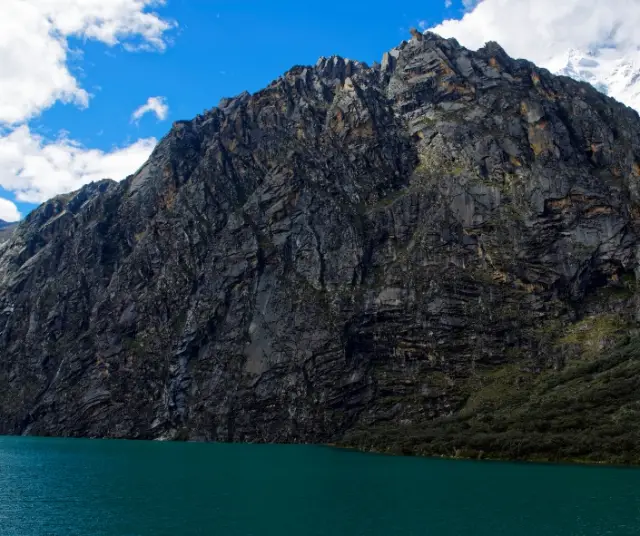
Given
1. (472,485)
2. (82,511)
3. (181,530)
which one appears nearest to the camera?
(181,530)

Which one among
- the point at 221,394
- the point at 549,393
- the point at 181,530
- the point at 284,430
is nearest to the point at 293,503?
the point at 181,530

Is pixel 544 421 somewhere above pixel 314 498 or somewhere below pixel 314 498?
above

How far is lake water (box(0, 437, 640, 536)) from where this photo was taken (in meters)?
60.2

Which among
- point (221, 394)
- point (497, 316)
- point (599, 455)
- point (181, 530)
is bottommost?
point (599, 455)

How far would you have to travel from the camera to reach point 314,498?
77000 millimetres

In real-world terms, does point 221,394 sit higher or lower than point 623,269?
lower

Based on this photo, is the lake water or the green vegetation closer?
the lake water

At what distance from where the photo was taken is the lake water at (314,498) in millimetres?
60156

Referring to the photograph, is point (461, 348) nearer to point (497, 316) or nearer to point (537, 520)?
point (497, 316)

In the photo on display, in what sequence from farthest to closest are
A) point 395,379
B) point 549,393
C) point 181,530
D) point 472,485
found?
point 395,379
point 549,393
point 472,485
point 181,530

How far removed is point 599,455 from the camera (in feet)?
382

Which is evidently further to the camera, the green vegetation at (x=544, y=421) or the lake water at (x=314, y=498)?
the green vegetation at (x=544, y=421)

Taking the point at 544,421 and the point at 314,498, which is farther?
the point at 544,421

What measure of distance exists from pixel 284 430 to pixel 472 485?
10885cm
